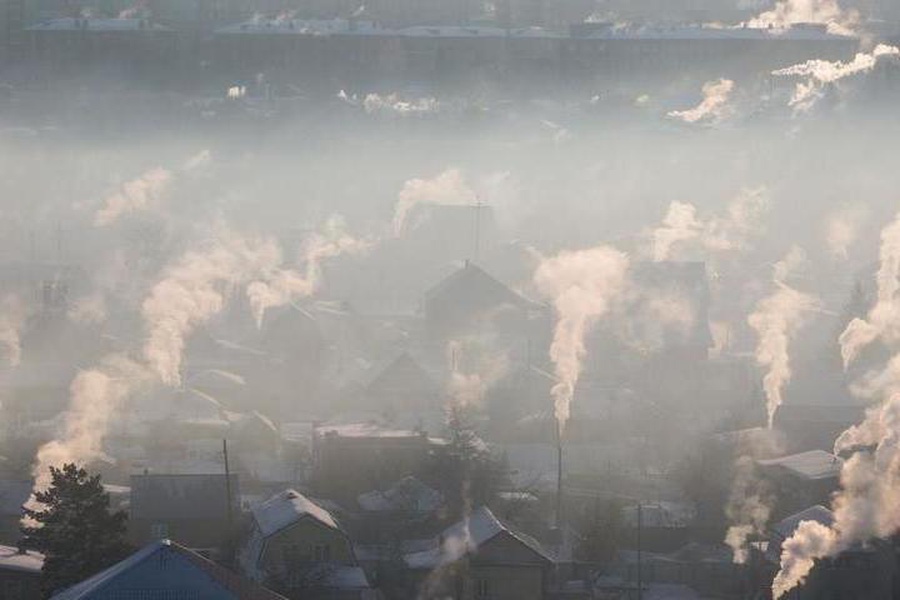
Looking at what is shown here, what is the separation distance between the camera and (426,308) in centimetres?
2106

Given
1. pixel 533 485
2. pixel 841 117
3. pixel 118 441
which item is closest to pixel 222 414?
pixel 118 441

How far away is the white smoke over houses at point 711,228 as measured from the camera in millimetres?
27297

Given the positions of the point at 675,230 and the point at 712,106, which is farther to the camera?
the point at 712,106

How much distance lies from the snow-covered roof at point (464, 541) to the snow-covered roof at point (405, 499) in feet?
2.31

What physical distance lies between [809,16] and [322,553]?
31.3 metres

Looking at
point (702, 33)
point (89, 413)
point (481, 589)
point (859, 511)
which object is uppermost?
point (859, 511)

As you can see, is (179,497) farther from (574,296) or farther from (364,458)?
(574,296)

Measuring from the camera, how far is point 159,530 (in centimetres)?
1399

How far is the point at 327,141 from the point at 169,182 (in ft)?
14.2

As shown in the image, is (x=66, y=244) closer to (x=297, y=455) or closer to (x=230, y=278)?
(x=230, y=278)

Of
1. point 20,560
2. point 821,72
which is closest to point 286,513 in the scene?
point 20,560

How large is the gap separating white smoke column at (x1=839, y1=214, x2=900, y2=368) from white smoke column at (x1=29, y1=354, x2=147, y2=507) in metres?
6.02

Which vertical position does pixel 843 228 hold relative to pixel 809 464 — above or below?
below

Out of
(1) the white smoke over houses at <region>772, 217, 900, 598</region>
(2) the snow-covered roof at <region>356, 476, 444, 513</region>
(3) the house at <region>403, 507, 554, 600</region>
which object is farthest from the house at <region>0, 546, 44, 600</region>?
(1) the white smoke over houses at <region>772, 217, 900, 598</region>
